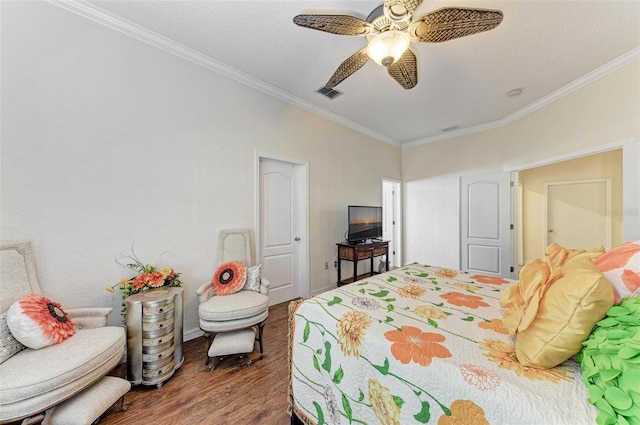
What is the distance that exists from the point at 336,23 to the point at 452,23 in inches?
28.0

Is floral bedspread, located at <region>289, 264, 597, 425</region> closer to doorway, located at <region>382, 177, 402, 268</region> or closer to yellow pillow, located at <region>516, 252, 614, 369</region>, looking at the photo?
yellow pillow, located at <region>516, 252, 614, 369</region>

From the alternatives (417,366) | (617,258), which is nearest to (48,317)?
(417,366)

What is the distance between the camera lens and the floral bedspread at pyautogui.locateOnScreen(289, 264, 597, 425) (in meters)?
0.75

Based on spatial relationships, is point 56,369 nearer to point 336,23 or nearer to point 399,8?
point 336,23

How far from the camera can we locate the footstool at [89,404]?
1.23m

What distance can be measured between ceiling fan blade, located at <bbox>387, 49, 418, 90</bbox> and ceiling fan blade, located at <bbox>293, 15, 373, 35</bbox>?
1.15 feet

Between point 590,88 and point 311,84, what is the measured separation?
321 centimetres

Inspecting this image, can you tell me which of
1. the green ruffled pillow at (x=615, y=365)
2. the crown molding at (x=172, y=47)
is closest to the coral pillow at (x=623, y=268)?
the green ruffled pillow at (x=615, y=365)

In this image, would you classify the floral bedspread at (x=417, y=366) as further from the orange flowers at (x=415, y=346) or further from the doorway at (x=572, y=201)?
the doorway at (x=572, y=201)

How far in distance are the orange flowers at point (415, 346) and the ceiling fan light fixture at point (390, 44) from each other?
1.67m

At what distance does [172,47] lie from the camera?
7.27ft

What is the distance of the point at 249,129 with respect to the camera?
279 cm

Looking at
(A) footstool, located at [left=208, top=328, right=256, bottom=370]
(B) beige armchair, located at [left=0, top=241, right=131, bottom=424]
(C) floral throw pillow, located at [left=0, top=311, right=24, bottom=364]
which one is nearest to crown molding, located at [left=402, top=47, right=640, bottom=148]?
(A) footstool, located at [left=208, top=328, right=256, bottom=370]

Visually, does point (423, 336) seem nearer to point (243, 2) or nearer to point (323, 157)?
point (243, 2)
